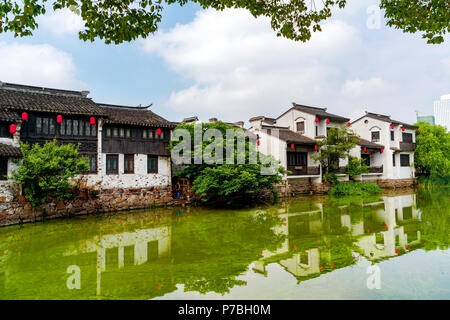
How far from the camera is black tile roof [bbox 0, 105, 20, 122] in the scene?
1108 centimetres

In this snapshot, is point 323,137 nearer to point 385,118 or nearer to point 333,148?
point 333,148

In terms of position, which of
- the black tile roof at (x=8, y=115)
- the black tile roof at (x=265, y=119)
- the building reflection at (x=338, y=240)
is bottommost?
the building reflection at (x=338, y=240)

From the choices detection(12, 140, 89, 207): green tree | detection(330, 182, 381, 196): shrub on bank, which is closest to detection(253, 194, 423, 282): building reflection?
detection(330, 182, 381, 196): shrub on bank

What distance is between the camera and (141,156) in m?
15.1

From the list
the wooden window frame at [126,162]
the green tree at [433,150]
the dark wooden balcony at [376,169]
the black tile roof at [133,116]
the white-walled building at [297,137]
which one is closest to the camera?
the black tile roof at [133,116]

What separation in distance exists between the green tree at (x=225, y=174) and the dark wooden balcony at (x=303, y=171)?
167 inches

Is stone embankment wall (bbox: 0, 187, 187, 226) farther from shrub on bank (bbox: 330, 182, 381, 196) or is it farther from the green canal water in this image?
shrub on bank (bbox: 330, 182, 381, 196)

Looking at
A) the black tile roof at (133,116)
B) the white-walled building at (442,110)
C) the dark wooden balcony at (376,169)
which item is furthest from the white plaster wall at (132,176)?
the white-walled building at (442,110)

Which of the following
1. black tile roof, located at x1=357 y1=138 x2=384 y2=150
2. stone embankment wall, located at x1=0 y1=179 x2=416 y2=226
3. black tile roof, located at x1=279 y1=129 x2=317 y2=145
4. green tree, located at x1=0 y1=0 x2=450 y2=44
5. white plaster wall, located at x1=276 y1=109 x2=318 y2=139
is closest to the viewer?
green tree, located at x1=0 y1=0 x2=450 y2=44

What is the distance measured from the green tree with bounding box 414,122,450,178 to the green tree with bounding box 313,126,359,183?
11.0 metres

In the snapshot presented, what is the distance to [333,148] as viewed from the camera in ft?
66.2

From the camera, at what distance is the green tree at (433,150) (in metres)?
25.9

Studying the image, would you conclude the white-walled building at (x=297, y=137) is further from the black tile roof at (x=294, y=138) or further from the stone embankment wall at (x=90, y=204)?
the stone embankment wall at (x=90, y=204)
